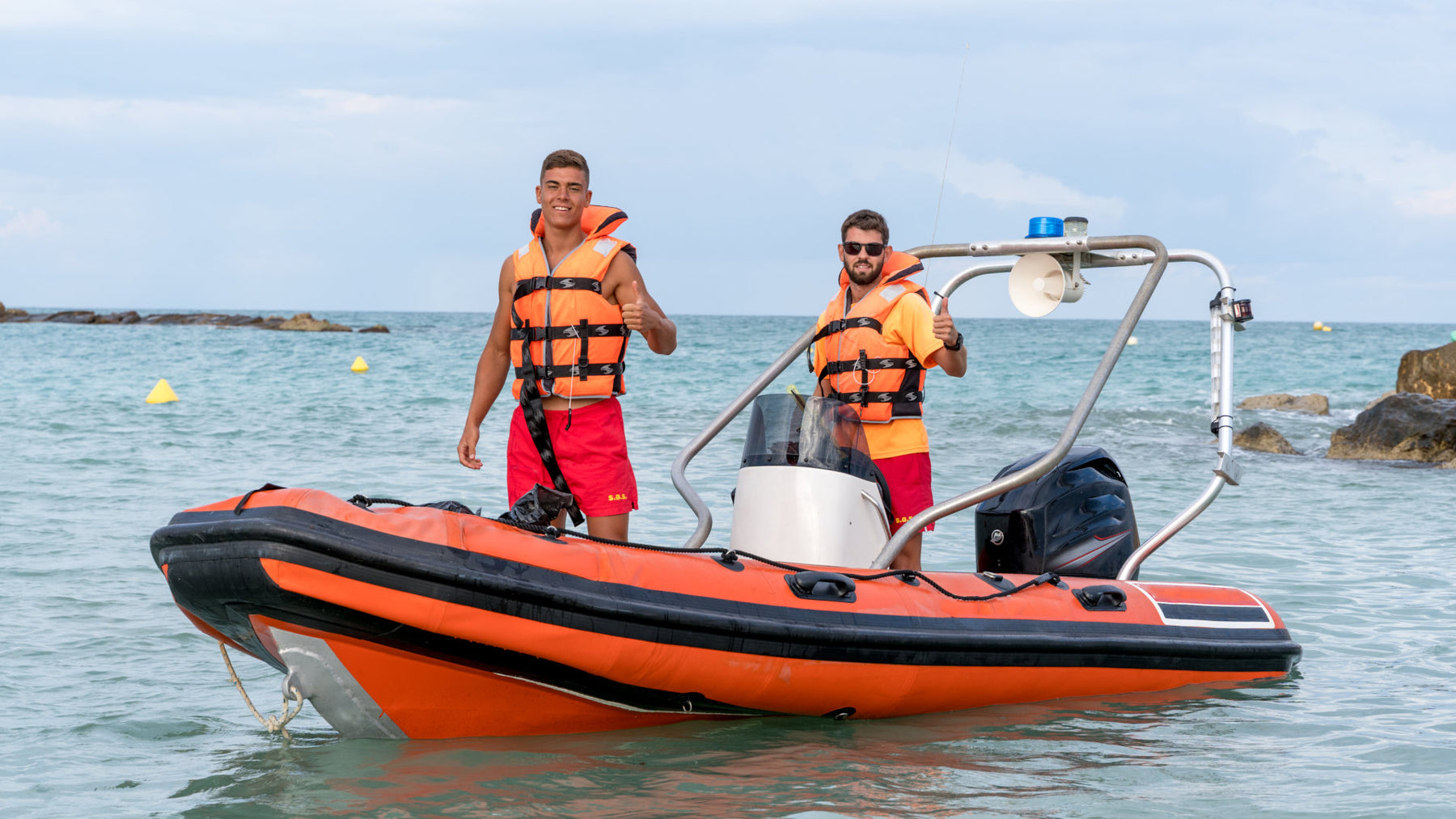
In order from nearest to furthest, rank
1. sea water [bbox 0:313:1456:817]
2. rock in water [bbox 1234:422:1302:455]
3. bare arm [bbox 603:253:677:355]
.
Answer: sea water [bbox 0:313:1456:817]
bare arm [bbox 603:253:677:355]
rock in water [bbox 1234:422:1302:455]

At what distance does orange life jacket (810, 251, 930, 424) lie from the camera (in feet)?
12.3

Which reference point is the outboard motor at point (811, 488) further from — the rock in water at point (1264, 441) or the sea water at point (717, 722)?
the rock in water at point (1264, 441)

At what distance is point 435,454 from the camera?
10.1m

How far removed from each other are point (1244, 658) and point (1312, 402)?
1338cm

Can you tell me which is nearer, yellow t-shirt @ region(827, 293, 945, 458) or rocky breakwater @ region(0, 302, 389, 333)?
yellow t-shirt @ region(827, 293, 945, 458)

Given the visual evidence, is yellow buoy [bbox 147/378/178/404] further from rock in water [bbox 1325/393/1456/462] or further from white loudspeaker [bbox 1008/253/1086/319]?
white loudspeaker [bbox 1008/253/1086/319]

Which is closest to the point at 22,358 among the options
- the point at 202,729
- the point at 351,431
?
the point at 351,431

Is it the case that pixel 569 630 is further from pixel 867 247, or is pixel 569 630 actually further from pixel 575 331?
pixel 867 247

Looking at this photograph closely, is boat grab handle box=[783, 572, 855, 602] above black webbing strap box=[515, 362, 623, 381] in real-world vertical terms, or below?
below

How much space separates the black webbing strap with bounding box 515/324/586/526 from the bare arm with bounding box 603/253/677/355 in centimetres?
30

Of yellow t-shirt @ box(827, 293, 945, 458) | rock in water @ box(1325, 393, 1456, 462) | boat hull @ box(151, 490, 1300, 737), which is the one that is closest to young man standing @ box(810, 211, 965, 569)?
yellow t-shirt @ box(827, 293, 945, 458)

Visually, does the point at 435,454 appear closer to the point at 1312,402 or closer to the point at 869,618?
the point at 869,618

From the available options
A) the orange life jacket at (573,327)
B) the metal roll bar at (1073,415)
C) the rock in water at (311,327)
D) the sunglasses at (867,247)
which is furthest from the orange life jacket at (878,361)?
the rock in water at (311,327)

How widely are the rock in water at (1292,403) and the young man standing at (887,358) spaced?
13794mm
